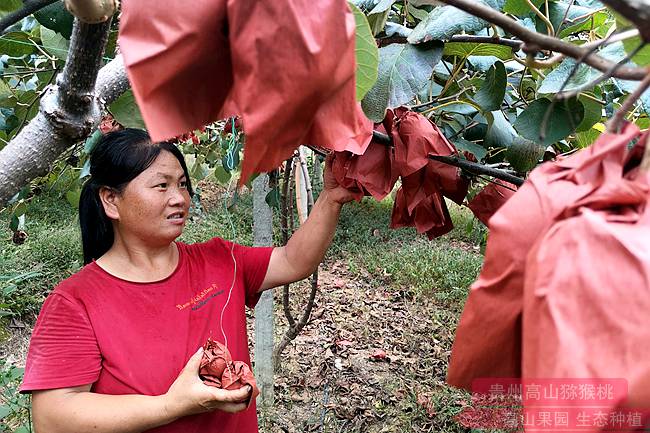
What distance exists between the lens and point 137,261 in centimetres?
121

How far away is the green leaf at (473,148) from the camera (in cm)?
105

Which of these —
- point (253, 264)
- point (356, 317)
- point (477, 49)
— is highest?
point (477, 49)

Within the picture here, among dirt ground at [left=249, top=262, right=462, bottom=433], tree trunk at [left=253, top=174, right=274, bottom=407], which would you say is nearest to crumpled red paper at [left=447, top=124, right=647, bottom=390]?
tree trunk at [left=253, top=174, right=274, bottom=407]

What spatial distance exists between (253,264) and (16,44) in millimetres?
704

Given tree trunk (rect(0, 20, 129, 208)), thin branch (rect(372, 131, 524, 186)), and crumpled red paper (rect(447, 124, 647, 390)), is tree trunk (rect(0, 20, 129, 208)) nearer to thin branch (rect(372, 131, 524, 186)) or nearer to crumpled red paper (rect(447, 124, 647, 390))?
crumpled red paper (rect(447, 124, 647, 390))

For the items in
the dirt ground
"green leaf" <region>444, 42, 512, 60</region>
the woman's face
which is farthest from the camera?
the dirt ground

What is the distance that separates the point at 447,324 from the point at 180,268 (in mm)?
2652

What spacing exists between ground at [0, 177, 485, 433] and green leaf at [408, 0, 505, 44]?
1299 millimetres

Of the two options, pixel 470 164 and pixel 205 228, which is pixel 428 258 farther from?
pixel 470 164

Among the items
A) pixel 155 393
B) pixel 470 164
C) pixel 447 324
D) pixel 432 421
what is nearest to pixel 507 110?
pixel 470 164

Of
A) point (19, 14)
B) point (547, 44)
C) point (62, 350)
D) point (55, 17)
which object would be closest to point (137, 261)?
point (62, 350)

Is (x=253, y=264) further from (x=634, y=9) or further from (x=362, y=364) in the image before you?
(x=362, y=364)

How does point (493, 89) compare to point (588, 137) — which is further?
point (588, 137)

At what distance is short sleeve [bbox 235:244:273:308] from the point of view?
4.44 ft
